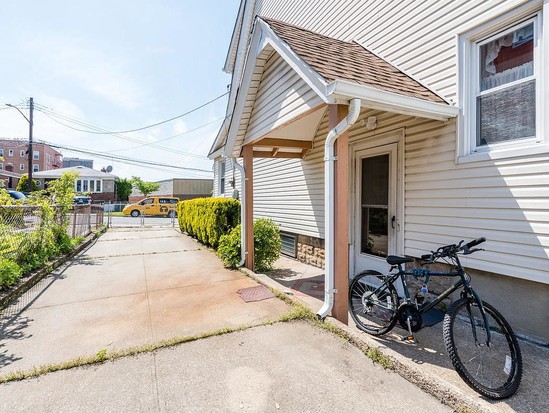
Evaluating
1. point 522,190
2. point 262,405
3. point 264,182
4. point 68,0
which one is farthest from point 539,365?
point 68,0

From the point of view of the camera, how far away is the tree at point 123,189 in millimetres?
39225

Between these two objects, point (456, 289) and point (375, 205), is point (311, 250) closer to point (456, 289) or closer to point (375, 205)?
point (375, 205)

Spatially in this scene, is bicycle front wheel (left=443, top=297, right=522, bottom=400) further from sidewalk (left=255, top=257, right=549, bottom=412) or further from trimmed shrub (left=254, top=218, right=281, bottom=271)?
trimmed shrub (left=254, top=218, right=281, bottom=271)

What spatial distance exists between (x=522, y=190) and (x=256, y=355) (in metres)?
3.20

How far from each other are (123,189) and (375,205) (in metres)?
41.1

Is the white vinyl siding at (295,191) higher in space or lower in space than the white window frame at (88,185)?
lower

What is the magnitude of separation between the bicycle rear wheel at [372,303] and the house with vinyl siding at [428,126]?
0.69 ft

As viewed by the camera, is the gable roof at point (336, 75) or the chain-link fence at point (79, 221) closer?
the gable roof at point (336, 75)

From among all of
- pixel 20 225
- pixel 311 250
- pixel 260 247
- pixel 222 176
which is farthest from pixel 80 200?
pixel 311 250

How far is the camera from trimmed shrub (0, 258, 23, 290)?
440 cm

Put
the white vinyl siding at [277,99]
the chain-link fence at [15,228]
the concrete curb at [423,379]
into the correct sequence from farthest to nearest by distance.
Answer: the chain-link fence at [15,228] → the white vinyl siding at [277,99] → the concrete curb at [423,379]

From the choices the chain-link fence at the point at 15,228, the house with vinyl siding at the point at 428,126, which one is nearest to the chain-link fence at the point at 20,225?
the chain-link fence at the point at 15,228

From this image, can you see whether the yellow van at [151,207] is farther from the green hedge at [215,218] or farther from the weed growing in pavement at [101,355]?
the weed growing in pavement at [101,355]

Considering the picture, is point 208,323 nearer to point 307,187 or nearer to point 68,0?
point 307,187
